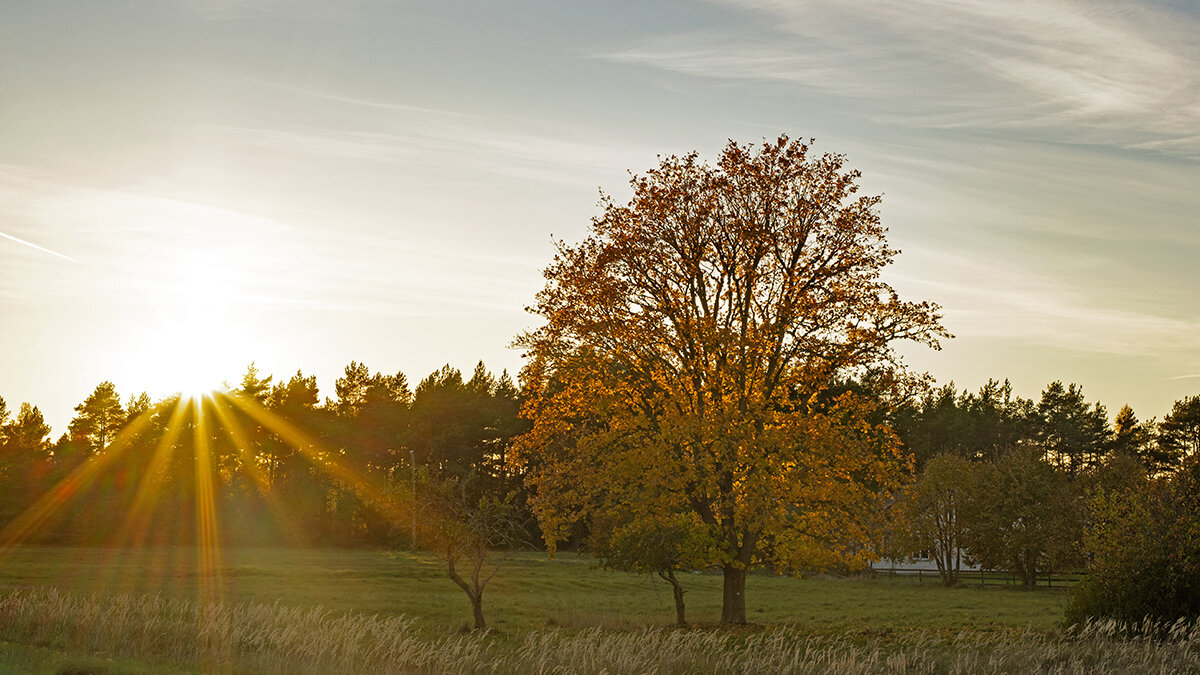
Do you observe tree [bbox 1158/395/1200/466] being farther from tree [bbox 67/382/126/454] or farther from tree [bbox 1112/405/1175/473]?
tree [bbox 67/382/126/454]

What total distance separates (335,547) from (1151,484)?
67792 millimetres

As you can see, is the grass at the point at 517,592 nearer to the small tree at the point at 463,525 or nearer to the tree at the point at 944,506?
the small tree at the point at 463,525

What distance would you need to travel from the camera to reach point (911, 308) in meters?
Answer: 25.4

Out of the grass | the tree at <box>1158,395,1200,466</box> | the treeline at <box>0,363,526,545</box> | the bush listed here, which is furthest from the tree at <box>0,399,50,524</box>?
the tree at <box>1158,395,1200,466</box>

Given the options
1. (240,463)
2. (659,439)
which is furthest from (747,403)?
(240,463)

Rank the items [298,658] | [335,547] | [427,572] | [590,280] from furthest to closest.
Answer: [335,547], [427,572], [590,280], [298,658]

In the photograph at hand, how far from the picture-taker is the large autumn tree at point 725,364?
24531 mm

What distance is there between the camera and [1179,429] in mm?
100000

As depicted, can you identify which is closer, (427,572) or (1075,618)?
(1075,618)

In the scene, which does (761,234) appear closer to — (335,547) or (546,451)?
(546,451)

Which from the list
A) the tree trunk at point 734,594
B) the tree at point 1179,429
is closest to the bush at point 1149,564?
the tree trunk at point 734,594

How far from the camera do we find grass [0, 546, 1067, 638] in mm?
33656

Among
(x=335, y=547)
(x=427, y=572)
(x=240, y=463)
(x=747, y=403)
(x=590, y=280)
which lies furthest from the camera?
(x=240, y=463)

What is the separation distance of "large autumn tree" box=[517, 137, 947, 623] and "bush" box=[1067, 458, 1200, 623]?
→ 5191 mm
